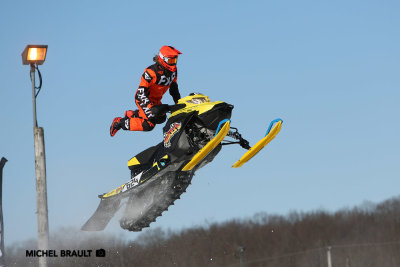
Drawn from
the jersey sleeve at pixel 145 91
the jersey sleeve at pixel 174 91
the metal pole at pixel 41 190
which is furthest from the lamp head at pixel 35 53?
the jersey sleeve at pixel 174 91

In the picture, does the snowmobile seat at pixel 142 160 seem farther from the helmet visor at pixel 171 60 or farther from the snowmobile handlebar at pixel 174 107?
the helmet visor at pixel 171 60

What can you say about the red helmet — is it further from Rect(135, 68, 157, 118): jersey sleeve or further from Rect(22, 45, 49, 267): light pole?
Rect(22, 45, 49, 267): light pole

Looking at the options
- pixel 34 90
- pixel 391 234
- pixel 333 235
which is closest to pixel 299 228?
pixel 333 235

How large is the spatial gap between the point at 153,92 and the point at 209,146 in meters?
2.19

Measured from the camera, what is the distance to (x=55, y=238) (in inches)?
643

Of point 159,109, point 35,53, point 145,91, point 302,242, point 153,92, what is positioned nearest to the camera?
point 35,53

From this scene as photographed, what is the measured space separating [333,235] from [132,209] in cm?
3084

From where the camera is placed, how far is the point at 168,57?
45.2 feet

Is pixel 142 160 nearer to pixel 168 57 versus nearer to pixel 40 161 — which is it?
pixel 168 57

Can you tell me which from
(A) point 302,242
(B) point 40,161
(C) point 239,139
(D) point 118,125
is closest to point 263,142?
(C) point 239,139

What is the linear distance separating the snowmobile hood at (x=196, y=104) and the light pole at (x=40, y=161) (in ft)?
9.19

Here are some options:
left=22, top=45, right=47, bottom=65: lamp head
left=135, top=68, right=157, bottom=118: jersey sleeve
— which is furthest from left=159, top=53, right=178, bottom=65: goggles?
left=22, top=45, right=47, bottom=65: lamp head

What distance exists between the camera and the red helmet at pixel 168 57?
45.1 feet

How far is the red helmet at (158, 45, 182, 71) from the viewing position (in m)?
13.8
